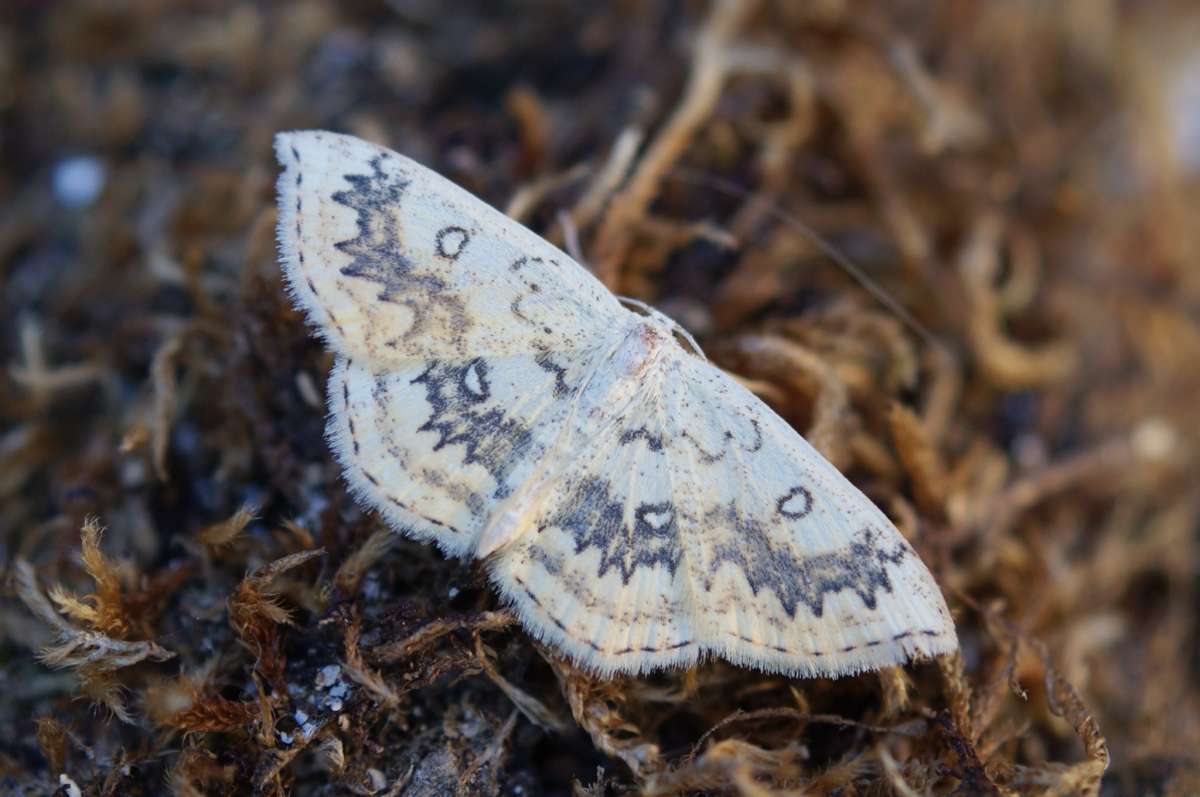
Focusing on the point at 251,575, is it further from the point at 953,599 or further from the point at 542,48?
the point at 542,48

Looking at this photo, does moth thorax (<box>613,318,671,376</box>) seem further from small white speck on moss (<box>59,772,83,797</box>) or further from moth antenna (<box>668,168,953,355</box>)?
small white speck on moss (<box>59,772,83,797</box>)

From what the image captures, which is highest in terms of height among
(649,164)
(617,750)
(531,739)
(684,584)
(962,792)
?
(649,164)

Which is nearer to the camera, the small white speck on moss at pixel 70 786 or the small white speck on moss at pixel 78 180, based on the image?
the small white speck on moss at pixel 70 786

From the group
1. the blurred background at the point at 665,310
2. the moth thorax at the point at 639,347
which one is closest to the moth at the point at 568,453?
the moth thorax at the point at 639,347

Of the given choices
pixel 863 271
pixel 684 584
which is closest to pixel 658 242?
pixel 863 271

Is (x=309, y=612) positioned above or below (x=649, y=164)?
below

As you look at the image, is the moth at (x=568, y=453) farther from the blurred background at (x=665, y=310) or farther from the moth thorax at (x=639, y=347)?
the blurred background at (x=665, y=310)

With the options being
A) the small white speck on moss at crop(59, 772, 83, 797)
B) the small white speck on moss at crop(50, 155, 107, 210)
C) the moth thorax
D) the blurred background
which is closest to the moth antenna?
the blurred background
